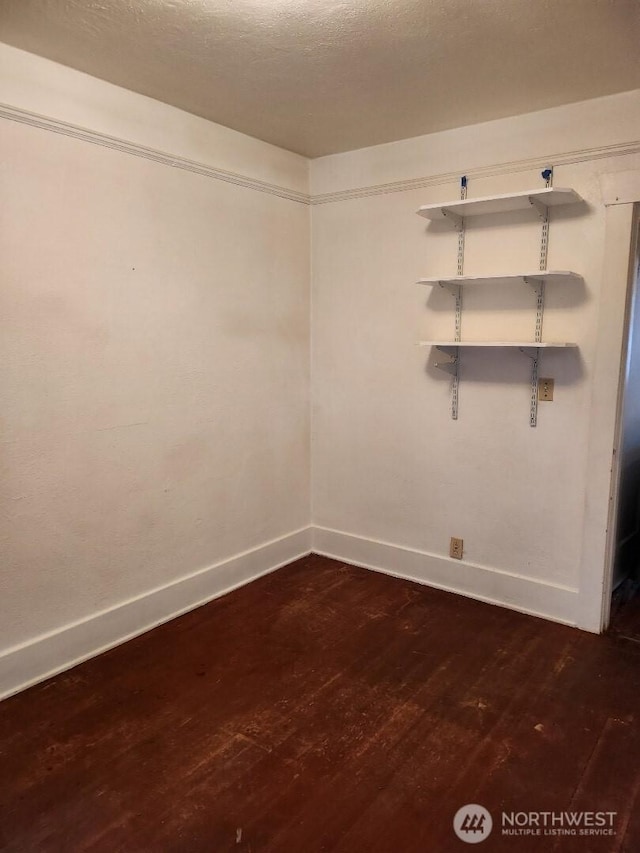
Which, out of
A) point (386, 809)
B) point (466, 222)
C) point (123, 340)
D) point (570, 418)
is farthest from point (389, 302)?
point (386, 809)

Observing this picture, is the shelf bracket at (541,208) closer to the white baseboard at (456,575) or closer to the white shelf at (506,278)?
the white shelf at (506,278)

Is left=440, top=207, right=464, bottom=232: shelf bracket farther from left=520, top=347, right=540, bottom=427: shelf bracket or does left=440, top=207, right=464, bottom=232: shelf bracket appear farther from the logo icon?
the logo icon

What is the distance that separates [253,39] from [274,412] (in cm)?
195

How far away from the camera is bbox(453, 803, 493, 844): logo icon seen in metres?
1.71

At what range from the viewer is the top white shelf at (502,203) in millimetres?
2562

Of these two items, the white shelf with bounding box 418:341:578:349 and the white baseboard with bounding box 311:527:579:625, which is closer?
the white shelf with bounding box 418:341:578:349

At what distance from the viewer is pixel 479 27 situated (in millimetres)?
1992

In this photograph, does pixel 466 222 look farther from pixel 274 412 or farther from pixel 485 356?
pixel 274 412

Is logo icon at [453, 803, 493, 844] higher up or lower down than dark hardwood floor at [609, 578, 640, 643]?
lower down

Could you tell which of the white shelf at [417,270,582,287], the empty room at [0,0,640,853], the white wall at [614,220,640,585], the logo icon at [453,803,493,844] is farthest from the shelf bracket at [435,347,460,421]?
the logo icon at [453,803,493,844]

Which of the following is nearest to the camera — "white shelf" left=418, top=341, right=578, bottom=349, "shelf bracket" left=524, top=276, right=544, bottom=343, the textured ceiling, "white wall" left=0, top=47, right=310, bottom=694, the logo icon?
the logo icon

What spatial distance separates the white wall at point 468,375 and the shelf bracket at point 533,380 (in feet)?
0.11

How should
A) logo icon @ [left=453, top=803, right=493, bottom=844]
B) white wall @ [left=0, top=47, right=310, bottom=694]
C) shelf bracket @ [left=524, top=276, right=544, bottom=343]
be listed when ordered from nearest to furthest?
logo icon @ [left=453, top=803, right=493, bottom=844]
white wall @ [left=0, top=47, right=310, bottom=694]
shelf bracket @ [left=524, top=276, right=544, bottom=343]

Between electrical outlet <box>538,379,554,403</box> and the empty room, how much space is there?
2 centimetres
